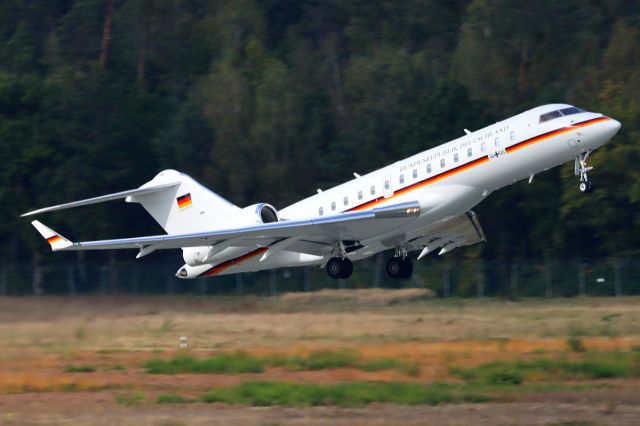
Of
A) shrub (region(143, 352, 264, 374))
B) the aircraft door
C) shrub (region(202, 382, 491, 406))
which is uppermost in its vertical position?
the aircraft door

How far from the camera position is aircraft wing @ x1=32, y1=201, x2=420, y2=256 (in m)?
23.1

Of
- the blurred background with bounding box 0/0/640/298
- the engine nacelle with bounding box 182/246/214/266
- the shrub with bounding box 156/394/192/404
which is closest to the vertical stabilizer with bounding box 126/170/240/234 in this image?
the engine nacelle with bounding box 182/246/214/266

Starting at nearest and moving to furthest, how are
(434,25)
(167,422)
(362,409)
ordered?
1. (167,422)
2. (362,409)
3. (434,25)

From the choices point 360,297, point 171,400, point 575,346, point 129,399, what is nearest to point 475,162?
point 575,346

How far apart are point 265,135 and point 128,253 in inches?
300

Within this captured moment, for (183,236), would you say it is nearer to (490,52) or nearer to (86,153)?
(86,153)

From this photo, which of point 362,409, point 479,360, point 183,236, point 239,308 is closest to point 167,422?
point 362,409

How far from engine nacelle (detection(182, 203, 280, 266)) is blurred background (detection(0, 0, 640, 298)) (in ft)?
19.2

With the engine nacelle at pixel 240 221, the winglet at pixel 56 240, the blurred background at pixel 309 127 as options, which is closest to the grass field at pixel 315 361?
the engine nacelle at pixel 240 221

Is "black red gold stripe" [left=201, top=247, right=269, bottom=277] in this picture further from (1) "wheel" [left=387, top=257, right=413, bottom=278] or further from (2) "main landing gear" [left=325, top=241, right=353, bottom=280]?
(1) "wheel" [left=387, top=257, right=413, bottom=278]

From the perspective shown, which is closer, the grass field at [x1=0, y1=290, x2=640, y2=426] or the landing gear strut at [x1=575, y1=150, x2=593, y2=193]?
the grass field at [x1=0, y1=290, x2=640, y2=426]

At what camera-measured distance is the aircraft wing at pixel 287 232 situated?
75.9 ft

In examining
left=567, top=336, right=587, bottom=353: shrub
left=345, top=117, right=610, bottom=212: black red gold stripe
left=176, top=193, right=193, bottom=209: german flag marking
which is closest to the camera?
left=567, top=336, right=587, bottom=353: shrub

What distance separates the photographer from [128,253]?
42.0 metres
